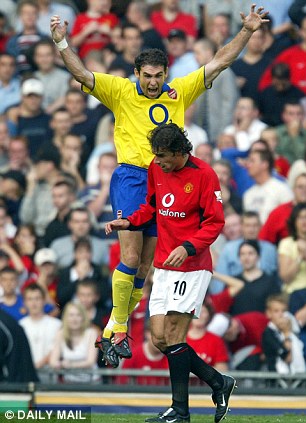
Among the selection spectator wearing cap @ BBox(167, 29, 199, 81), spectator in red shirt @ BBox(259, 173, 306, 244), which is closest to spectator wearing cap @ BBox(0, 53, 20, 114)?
spectator wearing cap @ BBox(167, 29, 199, 81)

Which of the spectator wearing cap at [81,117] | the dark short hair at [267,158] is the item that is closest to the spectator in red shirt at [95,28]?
the spectator wearing cap at [81,117]

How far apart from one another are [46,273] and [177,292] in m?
6.53

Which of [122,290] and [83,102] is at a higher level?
[122,290]

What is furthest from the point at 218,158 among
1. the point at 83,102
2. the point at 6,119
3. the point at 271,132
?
the point at 6,119

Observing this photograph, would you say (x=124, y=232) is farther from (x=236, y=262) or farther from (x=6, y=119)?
(x=6, y=119)

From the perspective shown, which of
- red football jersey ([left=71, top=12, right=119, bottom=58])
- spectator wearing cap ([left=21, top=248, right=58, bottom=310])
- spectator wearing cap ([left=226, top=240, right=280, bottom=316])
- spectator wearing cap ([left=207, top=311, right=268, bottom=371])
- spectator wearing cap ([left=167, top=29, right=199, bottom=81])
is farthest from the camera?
red football jersey ([left=71, top=12, right=119, bottom=58])

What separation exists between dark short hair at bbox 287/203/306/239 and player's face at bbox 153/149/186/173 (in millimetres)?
5418

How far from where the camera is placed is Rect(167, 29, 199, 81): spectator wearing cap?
62.4ft

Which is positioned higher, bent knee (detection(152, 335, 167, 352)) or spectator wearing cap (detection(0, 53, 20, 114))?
bent knee (detection(152, 335, 167, 352))

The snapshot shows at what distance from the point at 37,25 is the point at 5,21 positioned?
77 cm

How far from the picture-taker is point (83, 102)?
1914 centimetres

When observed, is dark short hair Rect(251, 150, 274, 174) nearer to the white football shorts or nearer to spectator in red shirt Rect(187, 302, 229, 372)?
spectator in red shirt Rect(187, 302, 229, 372)

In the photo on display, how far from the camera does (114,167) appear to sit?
1786 centimetres

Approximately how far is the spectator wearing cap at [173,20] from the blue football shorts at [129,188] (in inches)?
322
